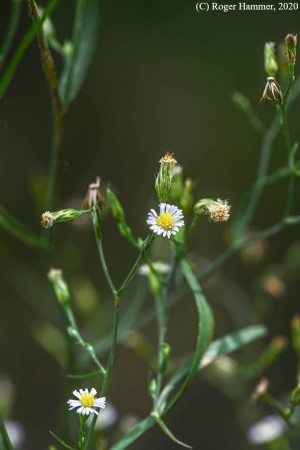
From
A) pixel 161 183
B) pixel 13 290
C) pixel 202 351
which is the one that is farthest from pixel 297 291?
pixel 161 183

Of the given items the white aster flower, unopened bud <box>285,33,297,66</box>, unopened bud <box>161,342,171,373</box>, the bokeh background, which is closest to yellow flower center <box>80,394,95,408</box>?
unopened bud <box>161,342,171,373</box>

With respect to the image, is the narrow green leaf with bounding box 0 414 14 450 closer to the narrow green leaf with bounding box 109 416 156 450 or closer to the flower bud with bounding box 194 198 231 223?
the narrow green leaf with bounding box 109 416 156 450

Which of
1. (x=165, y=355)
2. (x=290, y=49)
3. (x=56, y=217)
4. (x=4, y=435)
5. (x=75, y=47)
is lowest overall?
(x=4, y=435)

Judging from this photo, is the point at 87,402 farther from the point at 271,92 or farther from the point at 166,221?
the point at 271,92

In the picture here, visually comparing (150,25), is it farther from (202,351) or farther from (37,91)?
(202,351)

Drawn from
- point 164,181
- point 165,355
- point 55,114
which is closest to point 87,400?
point 165,355

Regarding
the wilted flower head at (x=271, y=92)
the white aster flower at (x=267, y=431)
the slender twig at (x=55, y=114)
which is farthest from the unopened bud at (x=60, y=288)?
the white aster flower at (x=267, y=431)

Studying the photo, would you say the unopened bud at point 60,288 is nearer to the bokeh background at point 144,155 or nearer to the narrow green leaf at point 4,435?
the narrow green leaf at point 4,435
